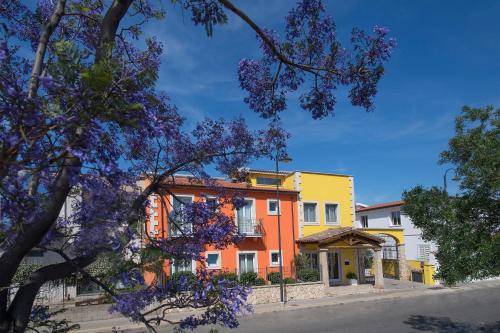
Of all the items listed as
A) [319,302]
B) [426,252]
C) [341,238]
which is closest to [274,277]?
[319,302]

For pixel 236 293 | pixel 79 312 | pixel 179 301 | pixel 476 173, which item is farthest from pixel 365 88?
pixel 79 312

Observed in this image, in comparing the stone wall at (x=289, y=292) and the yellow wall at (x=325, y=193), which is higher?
the yellow wall at (x=325, y=193)

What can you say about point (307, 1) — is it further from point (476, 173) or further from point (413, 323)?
point (413, 323)

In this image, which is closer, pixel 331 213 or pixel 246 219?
pixel 246 219

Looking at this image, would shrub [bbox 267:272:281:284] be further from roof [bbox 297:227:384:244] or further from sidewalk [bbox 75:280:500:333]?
roof [bbox 297:227:384:244]

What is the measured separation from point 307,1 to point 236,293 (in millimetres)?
2953

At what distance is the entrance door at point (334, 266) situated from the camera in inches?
1235

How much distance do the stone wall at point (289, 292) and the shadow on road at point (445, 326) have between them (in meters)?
8.18

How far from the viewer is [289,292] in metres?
Result: 24.8

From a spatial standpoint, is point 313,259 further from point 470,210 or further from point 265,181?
point 470,210

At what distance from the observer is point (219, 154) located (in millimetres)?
4633

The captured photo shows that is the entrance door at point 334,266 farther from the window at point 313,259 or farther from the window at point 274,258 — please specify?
the window at point 274,258

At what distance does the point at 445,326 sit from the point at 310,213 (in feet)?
52.0

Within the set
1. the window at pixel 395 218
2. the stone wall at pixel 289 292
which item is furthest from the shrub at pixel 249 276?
the window at pixel 395 218
